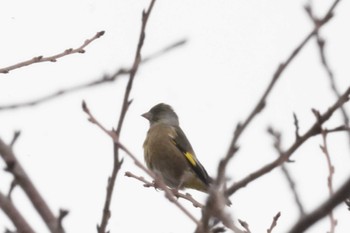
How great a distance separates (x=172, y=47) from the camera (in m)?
2.08

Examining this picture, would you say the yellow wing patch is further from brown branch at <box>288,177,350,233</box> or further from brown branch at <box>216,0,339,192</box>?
brown branch at <box>288,177,350,233</box>

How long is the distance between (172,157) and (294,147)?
5977mm

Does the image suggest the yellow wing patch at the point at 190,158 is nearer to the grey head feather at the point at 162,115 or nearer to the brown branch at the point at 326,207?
the grey head feather at the point at 162,115

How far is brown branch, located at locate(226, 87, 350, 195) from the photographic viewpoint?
1.79 metres

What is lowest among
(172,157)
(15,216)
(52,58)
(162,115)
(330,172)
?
(330,172)

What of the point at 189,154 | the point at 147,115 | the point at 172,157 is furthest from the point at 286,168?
the point at 147,115

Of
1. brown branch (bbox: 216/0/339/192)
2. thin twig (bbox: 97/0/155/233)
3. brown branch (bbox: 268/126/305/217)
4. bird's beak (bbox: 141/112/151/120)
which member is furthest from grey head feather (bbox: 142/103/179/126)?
brown branch (bbox: 216/0/339/192)

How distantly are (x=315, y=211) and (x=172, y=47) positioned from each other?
3.29 feet

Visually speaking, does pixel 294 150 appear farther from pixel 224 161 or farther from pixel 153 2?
pixel 153 2

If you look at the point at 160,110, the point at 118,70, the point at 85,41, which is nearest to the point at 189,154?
the point at 160,110

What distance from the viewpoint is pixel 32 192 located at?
187 centimetres

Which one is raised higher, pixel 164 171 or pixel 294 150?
pixel 164 171

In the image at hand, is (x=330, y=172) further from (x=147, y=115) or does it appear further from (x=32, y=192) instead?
(x=147, y=115)

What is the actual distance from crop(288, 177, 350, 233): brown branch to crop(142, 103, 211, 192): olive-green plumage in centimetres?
604
